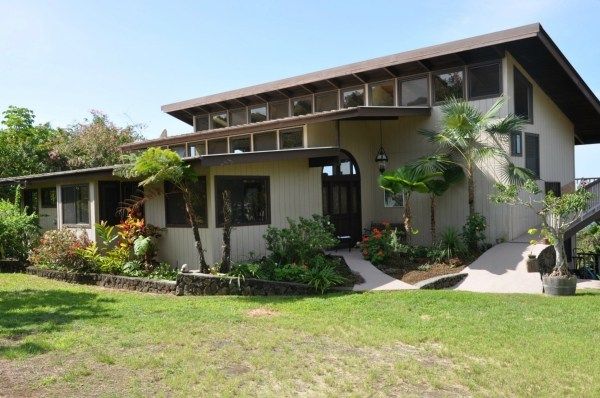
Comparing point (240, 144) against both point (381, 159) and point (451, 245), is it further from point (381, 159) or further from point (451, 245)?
point (451, 245)

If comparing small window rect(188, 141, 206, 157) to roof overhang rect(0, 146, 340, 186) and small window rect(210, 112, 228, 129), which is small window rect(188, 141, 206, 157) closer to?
small window rect(210, 112, 228, 129)

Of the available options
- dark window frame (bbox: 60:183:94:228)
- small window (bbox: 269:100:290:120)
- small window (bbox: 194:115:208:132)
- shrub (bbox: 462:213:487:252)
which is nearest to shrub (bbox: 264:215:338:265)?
shrub (bbox: 462:213:487:252)

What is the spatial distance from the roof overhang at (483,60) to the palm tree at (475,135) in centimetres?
140

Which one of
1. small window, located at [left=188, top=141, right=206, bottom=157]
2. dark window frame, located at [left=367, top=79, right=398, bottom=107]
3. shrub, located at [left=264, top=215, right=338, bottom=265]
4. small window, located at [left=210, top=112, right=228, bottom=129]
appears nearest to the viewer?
shrub, located at [left=264, top=215, right=338, bottom=265]

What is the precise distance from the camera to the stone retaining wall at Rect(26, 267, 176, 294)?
11859 millimetres

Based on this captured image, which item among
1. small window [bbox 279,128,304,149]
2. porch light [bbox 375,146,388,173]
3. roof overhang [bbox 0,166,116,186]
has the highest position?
small window [bbox 279,128,304,149]

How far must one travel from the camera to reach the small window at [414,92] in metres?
15.5

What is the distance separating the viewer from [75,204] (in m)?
15.8

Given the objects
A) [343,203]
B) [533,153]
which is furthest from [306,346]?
[533,153]

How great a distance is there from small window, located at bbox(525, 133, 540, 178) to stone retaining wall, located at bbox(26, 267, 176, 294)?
10808 millimetres

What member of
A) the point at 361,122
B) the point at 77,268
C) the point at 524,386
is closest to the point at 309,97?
the point at 361,122

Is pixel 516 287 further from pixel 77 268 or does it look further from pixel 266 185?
pixel 77 268

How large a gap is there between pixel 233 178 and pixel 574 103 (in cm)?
1170

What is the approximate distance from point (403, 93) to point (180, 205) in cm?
754
